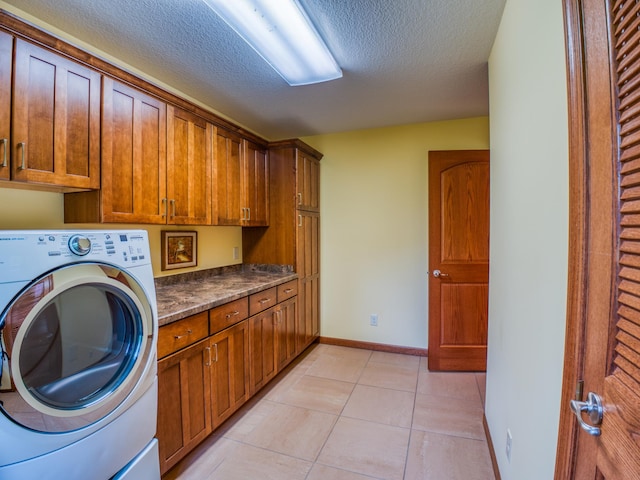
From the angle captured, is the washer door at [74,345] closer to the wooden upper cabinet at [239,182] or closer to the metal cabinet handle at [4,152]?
the metal cabinet handle at [4,152]

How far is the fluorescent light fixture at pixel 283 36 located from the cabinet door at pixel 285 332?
181cm

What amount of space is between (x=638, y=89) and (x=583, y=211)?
26 centimetres

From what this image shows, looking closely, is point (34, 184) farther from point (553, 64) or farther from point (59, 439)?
point (553, 64)

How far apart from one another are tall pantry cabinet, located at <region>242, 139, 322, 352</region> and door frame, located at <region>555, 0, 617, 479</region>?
235cm

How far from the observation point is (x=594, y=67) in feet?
2.09

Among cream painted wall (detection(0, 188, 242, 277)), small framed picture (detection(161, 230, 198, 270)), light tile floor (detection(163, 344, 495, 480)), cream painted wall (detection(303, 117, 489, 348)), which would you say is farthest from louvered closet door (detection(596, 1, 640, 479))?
cream painted wall (detection(303, 117, 489, 348))

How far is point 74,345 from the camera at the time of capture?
112 centimetres

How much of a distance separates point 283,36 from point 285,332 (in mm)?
2229

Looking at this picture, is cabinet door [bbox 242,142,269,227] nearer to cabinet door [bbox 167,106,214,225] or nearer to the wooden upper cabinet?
the wooden upper cabinet

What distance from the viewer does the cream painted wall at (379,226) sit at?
3.10m

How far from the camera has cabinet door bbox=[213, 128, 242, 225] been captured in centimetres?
235

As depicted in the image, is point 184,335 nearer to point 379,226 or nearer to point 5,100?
point 5,100

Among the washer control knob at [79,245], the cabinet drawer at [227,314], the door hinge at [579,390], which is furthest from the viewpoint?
the cabinet drawer at [227,314]

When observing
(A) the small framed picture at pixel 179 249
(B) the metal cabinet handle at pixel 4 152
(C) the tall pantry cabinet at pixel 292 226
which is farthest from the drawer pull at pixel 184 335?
(C) the tall pantry cabinet at pixel 292 226
